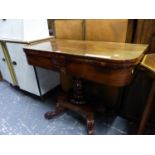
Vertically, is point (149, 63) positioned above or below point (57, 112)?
above

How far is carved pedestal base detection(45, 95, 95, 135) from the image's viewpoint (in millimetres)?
1224

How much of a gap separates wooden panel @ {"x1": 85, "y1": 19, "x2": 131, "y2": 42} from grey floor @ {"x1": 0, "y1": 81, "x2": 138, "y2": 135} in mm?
814

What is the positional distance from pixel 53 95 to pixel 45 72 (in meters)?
0.37

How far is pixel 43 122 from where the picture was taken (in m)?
1.40

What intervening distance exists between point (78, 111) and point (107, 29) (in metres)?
0.81

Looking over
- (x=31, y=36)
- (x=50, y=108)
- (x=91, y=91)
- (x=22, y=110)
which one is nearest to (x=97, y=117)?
(x=91, y=91)

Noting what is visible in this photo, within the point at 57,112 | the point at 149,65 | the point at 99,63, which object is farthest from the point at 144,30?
the point at 57,112

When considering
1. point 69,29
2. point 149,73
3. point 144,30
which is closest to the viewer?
point 149,73

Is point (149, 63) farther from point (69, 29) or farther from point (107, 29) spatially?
point (69, 29)

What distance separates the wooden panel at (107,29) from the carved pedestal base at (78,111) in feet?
2.24

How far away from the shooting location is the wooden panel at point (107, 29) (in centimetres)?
111

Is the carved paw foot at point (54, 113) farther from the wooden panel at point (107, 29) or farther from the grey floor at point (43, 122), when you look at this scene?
the wooden panel at point (107, 29)

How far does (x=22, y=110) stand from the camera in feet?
5.22
